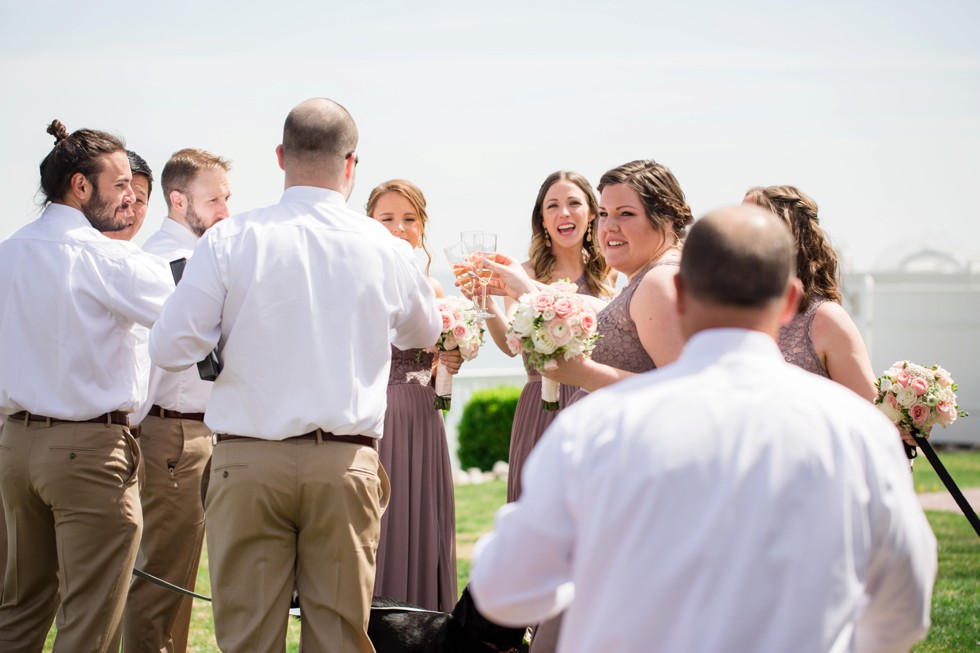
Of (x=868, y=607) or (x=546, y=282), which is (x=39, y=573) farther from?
(x=868, y=607)

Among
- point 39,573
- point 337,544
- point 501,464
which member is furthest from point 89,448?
point 501,464

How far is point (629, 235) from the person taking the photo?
4.89 m

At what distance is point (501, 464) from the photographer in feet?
55.0

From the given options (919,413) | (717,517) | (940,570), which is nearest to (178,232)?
(919,413)

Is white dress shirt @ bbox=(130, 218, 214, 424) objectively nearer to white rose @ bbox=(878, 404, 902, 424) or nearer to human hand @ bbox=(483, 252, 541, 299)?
human hand @ bbox=(483, 252, 541, 299)

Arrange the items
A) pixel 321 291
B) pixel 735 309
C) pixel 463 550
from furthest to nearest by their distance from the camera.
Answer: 1. pixel 463 550
2. pixel 321 291
3. pixel 735 309

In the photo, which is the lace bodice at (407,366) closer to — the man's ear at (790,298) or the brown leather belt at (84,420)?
the brown leather belt at (84,420)

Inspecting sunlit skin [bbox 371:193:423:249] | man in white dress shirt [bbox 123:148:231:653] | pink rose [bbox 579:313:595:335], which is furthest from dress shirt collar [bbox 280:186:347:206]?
sunlit skin [bbox 371:193:423:249]

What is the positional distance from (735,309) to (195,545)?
4.26 meters

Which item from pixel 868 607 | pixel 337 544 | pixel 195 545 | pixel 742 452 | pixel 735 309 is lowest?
pixel 195 545

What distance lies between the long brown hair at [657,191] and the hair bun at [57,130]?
2713 millimetres

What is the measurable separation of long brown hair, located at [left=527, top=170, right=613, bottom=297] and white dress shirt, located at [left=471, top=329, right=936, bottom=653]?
4.65 meters

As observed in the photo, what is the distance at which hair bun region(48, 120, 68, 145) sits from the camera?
205 inches

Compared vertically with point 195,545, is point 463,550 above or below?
below
